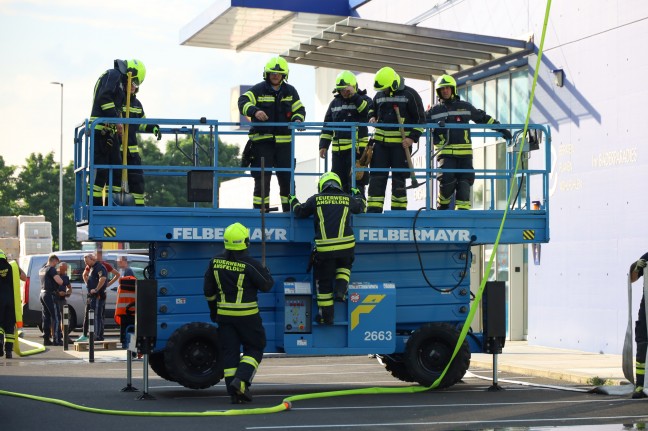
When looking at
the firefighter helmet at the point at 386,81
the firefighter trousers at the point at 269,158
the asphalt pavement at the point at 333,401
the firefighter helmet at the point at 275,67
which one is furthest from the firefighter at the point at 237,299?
the firefighter helmet at the point at 386,81

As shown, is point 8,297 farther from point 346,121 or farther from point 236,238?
point 346,121

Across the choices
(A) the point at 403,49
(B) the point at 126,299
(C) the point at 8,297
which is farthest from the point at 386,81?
(A) the point at 403,49

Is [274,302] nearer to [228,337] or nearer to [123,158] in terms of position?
[228,337]

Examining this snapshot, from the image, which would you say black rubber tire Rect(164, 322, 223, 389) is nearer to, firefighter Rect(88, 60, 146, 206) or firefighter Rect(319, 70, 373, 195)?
firefighter Rect(88, 60, 146, 206)

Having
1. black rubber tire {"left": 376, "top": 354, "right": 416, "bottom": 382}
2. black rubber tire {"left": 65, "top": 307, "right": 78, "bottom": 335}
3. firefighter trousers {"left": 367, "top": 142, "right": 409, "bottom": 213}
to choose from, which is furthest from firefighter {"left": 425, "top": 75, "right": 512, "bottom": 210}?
black rubber tire {"left": 65, "top": 307, "right": 78, "bottom": 335}

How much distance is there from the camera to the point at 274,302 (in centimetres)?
1438

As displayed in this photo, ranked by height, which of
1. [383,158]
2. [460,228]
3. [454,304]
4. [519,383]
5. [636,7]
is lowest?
[519,383]

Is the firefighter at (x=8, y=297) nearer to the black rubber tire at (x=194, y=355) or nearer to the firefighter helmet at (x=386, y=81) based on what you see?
the black rubber tire at (x=194, y=355)

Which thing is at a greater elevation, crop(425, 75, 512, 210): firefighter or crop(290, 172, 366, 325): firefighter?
crop(425, 75, 512, 210): firefighter

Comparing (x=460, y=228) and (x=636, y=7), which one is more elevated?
(x=636, y=7)

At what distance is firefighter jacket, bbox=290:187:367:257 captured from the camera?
13.9 metres

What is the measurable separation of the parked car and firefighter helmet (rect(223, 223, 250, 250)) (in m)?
15.0

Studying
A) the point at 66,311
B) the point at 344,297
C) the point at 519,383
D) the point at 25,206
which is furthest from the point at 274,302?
the point at 25,206

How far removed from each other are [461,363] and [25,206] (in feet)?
206
